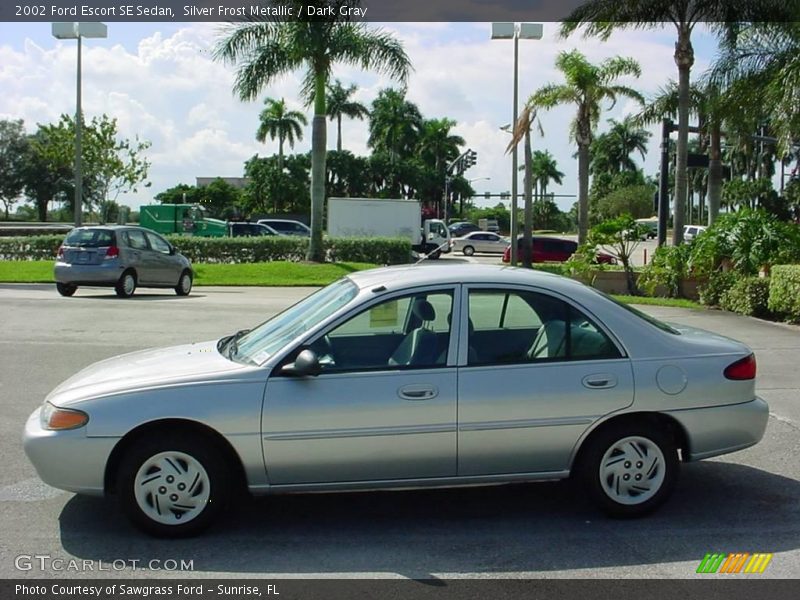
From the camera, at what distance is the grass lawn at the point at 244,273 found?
26697mm

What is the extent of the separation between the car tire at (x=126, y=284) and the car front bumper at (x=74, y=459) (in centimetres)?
1522

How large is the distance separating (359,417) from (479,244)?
4786 cm

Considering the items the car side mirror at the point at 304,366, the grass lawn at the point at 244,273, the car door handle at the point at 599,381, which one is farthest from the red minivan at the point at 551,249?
the car side mirror at the point at 304,366

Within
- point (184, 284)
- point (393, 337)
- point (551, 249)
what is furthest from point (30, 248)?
point (393, 337)

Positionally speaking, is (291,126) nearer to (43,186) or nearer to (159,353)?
(43,186)

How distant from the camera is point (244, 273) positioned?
94.3 ft

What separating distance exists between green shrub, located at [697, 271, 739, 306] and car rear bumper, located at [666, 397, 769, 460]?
14314 millimetres

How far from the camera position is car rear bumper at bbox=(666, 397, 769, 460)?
18.5 feet

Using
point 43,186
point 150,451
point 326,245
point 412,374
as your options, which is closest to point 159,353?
point 150,451

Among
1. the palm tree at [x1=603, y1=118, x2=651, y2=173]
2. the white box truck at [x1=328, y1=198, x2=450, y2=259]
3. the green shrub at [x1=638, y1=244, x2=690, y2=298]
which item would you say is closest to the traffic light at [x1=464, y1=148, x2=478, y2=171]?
the white box truck at [x1=328, y1=198, x2=450, y2=259]

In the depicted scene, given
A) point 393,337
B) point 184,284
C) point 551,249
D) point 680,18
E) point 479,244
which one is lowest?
point 184,284

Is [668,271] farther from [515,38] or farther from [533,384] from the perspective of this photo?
[533,384]

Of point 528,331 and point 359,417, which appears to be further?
point 528,331

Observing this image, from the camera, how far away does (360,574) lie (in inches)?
187
